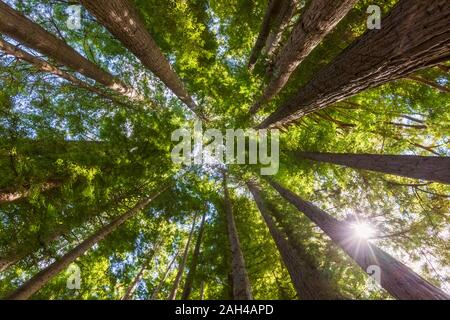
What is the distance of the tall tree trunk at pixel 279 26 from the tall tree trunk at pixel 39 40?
5.40 metres

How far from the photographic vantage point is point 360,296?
817 centimetres

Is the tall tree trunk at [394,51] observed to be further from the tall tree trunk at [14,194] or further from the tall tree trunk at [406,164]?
the tall tree trunk at [14,194]

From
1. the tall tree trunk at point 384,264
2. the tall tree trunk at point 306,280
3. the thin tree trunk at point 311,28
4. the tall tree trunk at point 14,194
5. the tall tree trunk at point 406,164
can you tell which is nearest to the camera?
the thin tree trunk at point 311,28

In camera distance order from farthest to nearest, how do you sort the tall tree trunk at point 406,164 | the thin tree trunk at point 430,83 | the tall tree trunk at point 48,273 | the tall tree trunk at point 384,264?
the thin tree trunk at point 430,83
the tall tree trunk at point 406,164
the tall tree trunk at point 48,273
the tall tree trunk at point 384,264

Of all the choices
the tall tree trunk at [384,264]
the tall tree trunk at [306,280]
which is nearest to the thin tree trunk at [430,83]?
the tall tree trunk at [384,264]

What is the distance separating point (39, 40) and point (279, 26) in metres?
6.34

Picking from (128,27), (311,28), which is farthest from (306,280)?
(128,27)

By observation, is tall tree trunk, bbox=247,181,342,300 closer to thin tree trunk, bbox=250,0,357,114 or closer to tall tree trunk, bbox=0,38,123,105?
thin tree trunk, bbox=250,0,357,114

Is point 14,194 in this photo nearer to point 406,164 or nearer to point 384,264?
point 384,264

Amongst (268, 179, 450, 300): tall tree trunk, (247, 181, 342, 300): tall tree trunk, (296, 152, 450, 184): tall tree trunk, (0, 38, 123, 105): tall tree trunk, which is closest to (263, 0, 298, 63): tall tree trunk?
(296, 152, 450, 184): tall tree trunk

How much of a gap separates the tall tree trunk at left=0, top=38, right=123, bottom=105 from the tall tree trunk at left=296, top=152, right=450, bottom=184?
28.6ft

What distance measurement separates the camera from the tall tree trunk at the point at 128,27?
14.3ft

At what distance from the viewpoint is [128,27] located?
4898mm
